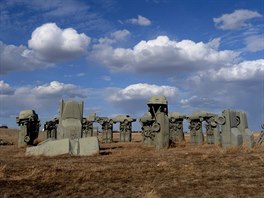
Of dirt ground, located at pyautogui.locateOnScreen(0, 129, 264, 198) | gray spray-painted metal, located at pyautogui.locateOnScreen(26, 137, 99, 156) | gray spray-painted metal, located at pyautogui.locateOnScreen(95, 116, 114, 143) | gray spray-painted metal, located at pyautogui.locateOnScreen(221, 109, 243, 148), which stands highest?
gray spray-painted metal, located at pyautogui.locateOnScreen(95, 116, 114, 143)

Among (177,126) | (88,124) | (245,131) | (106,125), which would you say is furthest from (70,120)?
(88,124)

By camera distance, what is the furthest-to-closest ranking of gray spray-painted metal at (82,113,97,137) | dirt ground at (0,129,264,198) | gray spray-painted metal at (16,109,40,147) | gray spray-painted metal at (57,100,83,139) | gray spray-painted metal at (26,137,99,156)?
gray spray-painted metal at (82,113,97,137), gray spray-painted metal at (16,109,40,147), gray spray-painted metal at (57,100,83,139), gray spray-painted metal at (26,137,99,156), dirt ground at (0,129,264,198)

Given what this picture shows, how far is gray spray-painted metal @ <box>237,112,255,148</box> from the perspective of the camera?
82.0ft

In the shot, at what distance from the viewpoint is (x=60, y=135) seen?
951 inches

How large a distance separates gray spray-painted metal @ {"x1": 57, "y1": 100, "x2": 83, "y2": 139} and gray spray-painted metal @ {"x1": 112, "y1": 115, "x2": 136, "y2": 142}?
23.2 metres

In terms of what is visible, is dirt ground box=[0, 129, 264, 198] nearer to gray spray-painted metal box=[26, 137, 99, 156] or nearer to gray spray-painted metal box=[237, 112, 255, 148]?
gray spray-painted metal box=[26, 137, 99, 156]

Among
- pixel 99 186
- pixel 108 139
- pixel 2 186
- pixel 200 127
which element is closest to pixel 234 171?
pixel 99 186

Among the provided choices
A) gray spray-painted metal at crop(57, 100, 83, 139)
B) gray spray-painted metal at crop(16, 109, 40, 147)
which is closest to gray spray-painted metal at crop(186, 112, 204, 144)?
gray spray-painted metal at crop(57, 100, 83, 139)

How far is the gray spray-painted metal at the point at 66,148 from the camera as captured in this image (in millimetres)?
20125

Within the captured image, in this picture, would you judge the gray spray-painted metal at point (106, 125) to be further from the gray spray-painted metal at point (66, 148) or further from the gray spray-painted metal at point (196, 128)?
the gray spray-painted metal at point (66, 148)

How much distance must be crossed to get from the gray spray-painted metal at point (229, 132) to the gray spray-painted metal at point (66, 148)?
28.1ft

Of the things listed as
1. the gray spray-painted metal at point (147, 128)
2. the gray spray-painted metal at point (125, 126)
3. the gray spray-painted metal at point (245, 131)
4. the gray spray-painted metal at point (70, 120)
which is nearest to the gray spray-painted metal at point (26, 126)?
the gray spray-painted metal at point (70, 120)

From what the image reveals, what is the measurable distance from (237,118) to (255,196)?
55.7ft

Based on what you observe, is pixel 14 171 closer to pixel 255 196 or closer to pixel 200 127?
pixel 255 196
